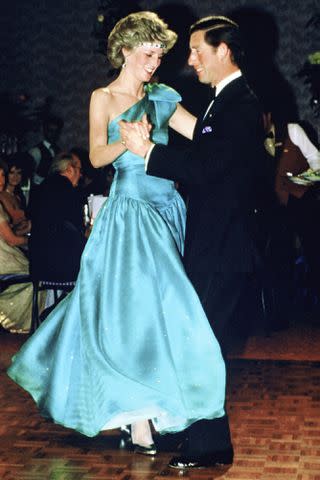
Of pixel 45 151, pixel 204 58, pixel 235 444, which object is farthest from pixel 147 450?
pixel 45 151

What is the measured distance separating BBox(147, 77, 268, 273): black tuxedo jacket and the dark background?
18.4 feet

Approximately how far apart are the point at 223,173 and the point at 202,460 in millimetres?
970

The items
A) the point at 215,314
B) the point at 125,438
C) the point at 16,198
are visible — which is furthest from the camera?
the point at 16,198

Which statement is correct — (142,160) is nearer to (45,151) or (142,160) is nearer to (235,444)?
(235,444)

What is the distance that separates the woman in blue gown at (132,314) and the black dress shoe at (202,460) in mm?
118

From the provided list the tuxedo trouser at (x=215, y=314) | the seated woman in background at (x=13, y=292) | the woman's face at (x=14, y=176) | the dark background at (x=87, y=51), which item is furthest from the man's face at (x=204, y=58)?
the dark background at (x=87, y=51)

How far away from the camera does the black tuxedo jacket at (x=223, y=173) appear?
10.3ft

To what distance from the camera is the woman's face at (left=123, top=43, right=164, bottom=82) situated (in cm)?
348

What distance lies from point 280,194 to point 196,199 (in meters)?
3.35

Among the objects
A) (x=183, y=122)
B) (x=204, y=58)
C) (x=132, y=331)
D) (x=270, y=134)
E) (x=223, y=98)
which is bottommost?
(x=132, y=331)

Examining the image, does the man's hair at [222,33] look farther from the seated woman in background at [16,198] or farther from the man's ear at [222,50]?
the seated woman in background at [16,198]

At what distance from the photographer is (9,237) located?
6.42 meters

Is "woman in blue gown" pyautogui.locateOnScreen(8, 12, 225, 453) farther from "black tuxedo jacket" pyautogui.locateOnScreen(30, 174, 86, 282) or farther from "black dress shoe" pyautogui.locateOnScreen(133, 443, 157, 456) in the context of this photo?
"black tuxedo jacket" pyautogui.locateOnScreen(30, 174, 86, 282)

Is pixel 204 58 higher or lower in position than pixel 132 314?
higher
